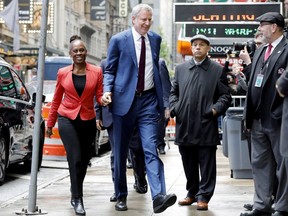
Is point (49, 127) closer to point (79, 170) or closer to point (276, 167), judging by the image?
point (79, 170)

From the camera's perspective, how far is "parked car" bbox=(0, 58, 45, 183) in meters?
11.8

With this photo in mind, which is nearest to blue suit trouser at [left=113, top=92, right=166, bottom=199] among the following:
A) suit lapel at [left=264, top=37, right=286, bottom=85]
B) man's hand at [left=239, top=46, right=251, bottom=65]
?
man's hand at [left=239, top=46, right=251, bottom=65]

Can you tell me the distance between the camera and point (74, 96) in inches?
331

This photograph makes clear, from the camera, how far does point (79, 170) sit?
8406mm

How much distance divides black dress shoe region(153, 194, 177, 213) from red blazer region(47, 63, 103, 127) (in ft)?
4.51

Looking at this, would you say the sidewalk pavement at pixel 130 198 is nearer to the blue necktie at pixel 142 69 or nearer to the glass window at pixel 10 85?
the blue necktie at pixel 142 69

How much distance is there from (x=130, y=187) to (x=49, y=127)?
2.75 metres

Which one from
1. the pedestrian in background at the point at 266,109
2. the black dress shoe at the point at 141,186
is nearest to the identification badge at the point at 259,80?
the pedestrian in background at the point at 266,109

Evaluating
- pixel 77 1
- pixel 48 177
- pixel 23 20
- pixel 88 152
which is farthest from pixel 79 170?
pixel 77 1

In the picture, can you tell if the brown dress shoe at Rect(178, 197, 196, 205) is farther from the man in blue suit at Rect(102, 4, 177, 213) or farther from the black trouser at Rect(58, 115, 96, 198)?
the black trouser at Rect(58, 115, 96, 198)

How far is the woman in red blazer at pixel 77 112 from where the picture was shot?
835cm

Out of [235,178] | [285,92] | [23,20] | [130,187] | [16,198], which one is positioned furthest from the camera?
[23,20]

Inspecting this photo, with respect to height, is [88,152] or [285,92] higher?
[285,92]

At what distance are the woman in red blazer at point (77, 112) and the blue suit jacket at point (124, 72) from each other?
283 millimetres
